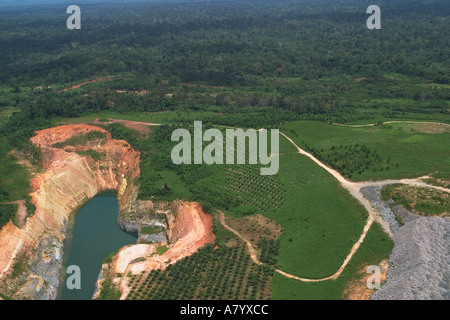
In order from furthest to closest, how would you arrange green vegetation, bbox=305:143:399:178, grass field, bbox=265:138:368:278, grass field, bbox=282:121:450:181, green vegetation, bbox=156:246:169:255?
green vegetation, bbox=305:143:399:178 < grass field, bbox=282:121:450:181 < green vegetation, bbox=156:246:169:255 < grass field, bbox=265:138:368:278

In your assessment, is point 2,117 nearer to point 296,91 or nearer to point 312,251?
point 296,91

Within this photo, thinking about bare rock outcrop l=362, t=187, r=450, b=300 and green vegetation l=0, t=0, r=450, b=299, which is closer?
bare rock outcrop l=362, t=187, r=450, b=300

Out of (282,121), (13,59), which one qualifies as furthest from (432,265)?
(13,59)

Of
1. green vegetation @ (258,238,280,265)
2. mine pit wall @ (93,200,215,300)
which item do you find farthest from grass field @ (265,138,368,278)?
mine pit wall @ (93,200,215,300)

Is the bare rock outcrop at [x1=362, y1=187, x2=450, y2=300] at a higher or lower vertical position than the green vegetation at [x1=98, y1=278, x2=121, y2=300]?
higher

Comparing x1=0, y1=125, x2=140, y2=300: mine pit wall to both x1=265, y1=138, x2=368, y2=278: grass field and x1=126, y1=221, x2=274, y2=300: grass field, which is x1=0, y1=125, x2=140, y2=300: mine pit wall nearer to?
x1=126, y1=221, x2=274, y2=300: grass field

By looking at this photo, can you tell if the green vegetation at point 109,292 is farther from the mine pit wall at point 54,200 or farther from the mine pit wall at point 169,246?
the mine pit wall at point 54,200
